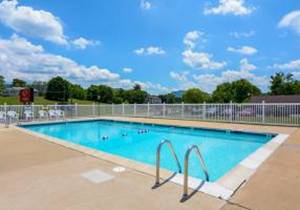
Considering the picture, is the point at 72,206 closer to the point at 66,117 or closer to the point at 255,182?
the point at 255,182

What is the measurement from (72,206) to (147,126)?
10.2 meters

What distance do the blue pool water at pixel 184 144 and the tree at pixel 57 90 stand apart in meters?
43.7

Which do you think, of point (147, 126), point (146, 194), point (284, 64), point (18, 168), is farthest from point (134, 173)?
point (284, 64)

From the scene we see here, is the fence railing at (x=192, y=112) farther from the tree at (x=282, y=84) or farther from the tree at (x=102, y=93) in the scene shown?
the tree at (x=102, y=93)

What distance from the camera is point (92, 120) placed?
1553cm

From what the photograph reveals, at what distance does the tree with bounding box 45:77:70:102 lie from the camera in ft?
175

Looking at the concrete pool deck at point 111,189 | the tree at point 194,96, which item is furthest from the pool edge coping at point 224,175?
the tree at point 194,96

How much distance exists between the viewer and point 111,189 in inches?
126

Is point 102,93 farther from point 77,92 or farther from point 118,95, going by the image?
point 118,95

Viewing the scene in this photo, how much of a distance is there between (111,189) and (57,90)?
55.4m

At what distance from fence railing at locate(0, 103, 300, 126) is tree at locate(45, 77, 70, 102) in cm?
4013

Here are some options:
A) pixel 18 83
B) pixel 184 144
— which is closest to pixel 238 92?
pixel 184 144

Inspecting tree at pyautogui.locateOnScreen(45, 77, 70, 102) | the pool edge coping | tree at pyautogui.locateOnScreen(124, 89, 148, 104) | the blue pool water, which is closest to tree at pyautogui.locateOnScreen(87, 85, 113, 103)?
tree at pyautogui.locateOnScreen(124, 89, 148, 104)

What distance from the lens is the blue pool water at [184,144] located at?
6066mm
